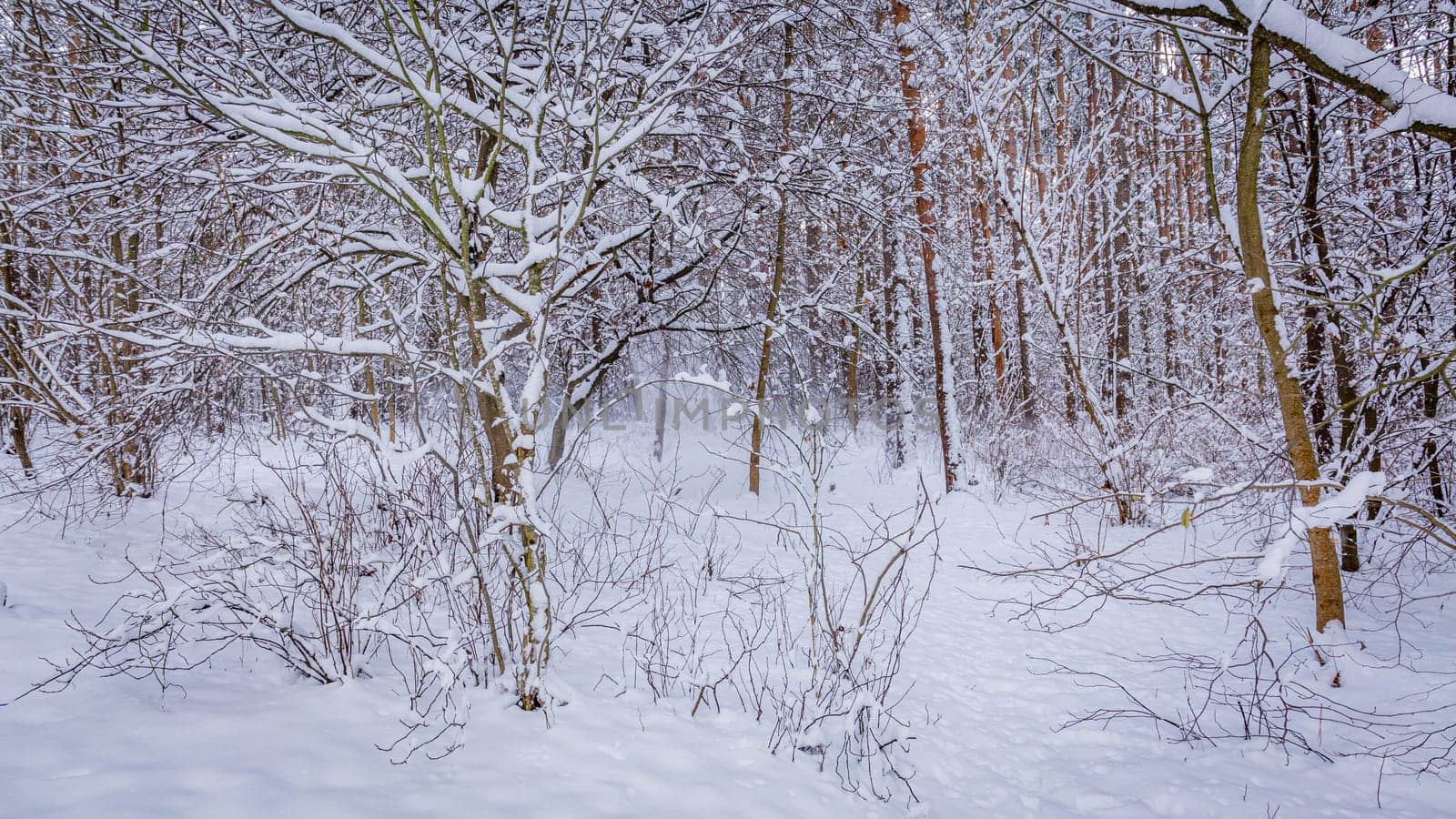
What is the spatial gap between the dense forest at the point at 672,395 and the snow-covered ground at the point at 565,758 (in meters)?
0.05

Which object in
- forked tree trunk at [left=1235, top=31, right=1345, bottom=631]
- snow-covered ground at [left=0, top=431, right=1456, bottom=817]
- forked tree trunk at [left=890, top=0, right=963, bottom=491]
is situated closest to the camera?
snow-covered ground at [left=0, top=431, right=1456, bottom=817]

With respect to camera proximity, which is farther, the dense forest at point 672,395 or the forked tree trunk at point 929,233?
the forked tree trunk at point 929,233

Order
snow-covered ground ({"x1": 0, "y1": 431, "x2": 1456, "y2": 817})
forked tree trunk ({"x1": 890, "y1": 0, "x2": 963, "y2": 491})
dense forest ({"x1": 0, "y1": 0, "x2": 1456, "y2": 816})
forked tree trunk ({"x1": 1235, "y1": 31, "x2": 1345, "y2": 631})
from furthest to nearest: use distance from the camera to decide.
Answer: forked tree trunk ({"x1": 890, "y1": 0, "x2": 963, "y2": 491}) < forked tree trunk ({"x1": 1235, "y1": 31, "x2": 1345, "y2": 631}) < dense forest ({"x1": 0, "y1": 0, "x2": 1456, "y2": 816}) < snow-covered ground ({"x1": 0, "y1": 431, "x2": 1456, "y2": 817})

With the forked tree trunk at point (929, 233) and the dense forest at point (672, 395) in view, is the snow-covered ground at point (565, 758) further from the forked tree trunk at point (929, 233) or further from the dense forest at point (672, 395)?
the forked tree trunk at point (929, 233)

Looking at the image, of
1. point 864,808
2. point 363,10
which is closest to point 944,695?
point 864,808

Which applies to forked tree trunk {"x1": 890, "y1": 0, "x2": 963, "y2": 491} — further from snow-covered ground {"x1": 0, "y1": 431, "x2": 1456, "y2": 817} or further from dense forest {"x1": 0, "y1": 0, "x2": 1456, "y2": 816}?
snow-covered ground {"x1": 0, "y1": 431, "x2": 1456, "y2": 817}

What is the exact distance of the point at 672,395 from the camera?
627 centimetres

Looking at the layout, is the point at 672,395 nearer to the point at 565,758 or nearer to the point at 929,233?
the point at 565,758

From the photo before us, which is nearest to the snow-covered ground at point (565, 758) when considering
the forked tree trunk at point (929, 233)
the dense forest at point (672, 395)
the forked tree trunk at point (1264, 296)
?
the dense forest at point (672, 395)

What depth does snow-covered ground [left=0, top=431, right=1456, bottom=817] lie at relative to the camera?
207 centimetres

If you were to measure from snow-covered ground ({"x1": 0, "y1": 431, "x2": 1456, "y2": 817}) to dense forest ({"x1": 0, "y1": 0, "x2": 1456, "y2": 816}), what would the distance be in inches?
2.1

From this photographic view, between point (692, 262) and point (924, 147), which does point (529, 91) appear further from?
point (924, 147)

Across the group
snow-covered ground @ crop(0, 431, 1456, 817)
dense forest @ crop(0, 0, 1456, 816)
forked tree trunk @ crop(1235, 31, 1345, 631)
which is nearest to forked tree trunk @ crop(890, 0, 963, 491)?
dense forest @ crop(0, 0, 1456, 816)

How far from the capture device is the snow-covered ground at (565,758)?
2066 mm
